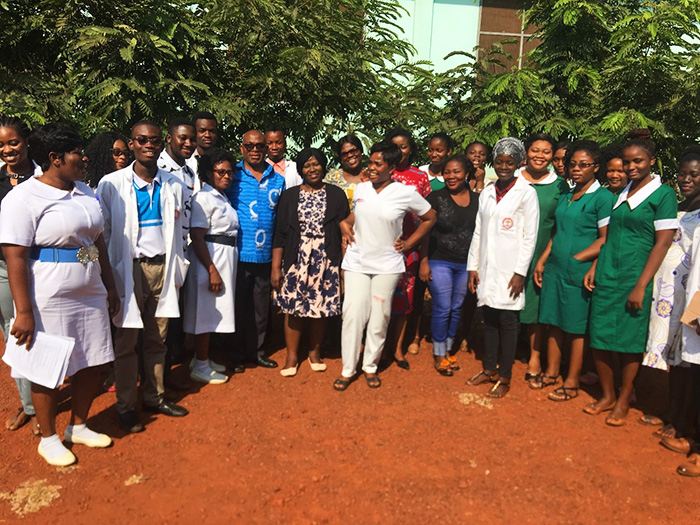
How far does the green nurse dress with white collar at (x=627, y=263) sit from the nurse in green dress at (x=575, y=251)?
0.52 ft

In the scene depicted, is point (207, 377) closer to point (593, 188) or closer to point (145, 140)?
point (145, 140)

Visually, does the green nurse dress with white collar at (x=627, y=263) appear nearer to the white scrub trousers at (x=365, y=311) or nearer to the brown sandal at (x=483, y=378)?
the brown sandal at (x=483, y=378)

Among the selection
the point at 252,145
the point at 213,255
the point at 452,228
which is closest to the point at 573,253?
the point at 452,228

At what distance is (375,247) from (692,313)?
2257 mm

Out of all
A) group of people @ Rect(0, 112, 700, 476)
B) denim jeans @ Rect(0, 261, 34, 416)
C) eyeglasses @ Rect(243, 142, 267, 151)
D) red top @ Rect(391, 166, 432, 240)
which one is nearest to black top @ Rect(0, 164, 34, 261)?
group of people @ Rect(0, 112, 700, 476)

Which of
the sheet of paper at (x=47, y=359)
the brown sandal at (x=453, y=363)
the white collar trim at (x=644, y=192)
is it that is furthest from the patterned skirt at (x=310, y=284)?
the white collar trim at (x=644, y=192)

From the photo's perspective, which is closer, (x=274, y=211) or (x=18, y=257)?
(x=18, y=257)

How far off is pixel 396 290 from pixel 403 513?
229 centimetres

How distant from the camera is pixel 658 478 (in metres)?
3.54

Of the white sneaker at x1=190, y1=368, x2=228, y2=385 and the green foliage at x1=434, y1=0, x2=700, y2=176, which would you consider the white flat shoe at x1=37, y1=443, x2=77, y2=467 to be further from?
the green foliage at x1=434, y1=0, x2=700, y2=176

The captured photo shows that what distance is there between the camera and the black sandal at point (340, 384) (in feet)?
15.5

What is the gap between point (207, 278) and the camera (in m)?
4.55

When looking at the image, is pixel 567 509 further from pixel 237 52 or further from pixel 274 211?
pixel 237 52

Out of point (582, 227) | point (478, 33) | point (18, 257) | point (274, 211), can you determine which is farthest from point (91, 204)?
point (478, 33)
